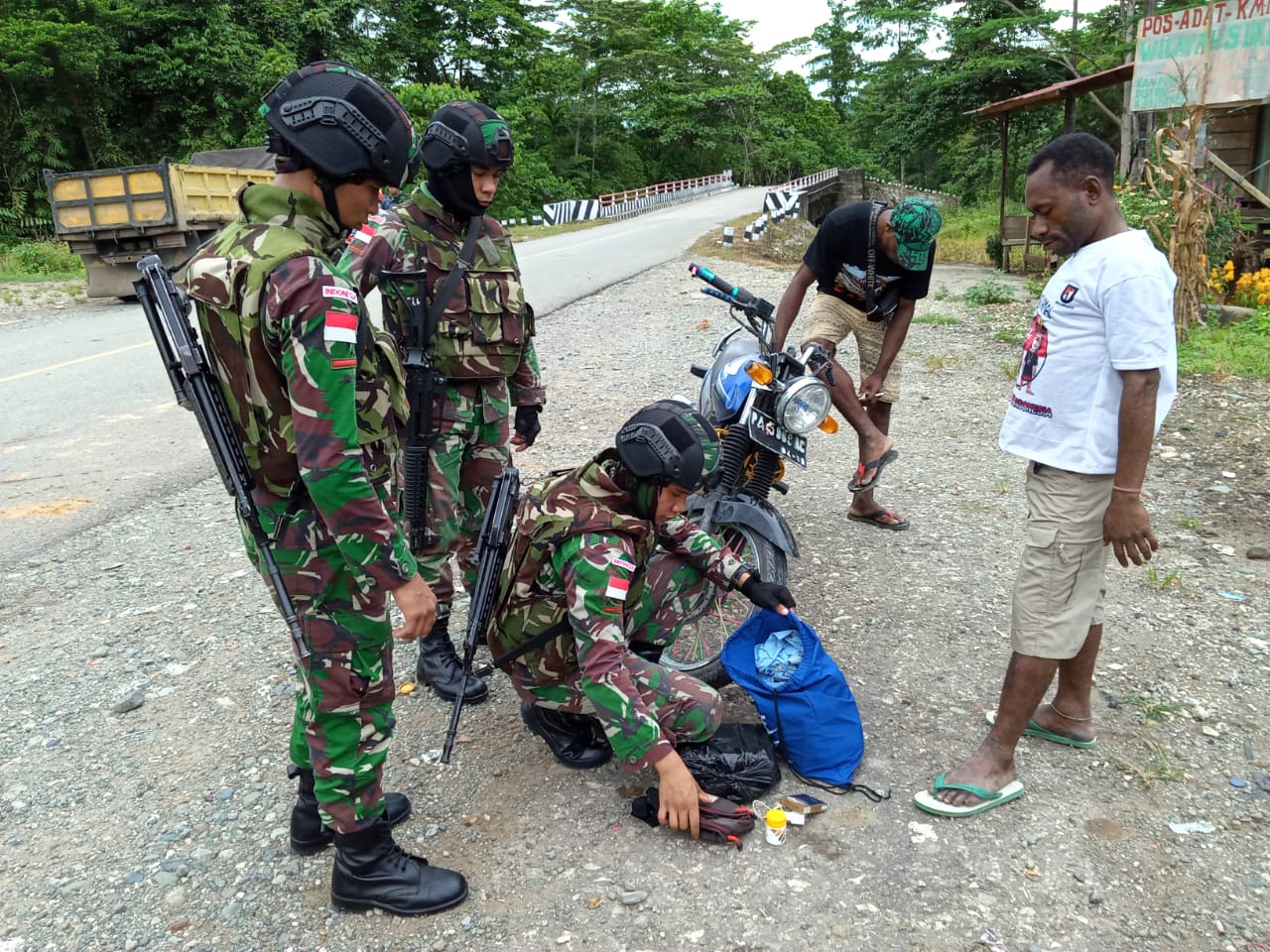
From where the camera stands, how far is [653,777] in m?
2.91

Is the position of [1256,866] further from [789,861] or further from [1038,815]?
[789,861]

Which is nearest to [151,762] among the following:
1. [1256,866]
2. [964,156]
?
[1256,866]

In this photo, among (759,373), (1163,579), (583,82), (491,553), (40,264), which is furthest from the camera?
(583,82)

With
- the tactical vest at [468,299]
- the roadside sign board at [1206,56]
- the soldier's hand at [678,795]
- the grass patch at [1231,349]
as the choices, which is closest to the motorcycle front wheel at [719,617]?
the soldier's hand at [678,795]

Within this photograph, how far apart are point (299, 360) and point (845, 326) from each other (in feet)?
11.2

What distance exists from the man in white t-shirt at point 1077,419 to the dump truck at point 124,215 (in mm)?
11675

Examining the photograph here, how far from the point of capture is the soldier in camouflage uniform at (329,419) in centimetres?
189

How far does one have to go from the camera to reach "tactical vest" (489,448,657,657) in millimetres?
2570

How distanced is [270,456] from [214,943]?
125 centimetres

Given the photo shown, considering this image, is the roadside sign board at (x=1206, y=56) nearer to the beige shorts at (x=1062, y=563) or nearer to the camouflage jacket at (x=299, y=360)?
the beige shorts at (x=1062, y=563)

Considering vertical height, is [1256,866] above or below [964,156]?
below

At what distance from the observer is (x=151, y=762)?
299 centimetres

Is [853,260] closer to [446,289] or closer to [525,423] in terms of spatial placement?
[525,423]

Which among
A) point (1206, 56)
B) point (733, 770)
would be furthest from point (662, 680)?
point (1206, 56)
